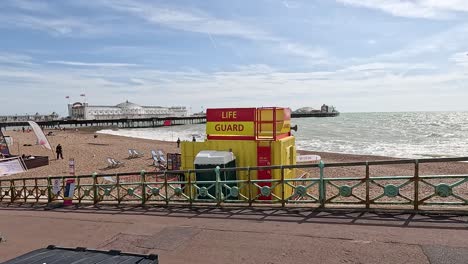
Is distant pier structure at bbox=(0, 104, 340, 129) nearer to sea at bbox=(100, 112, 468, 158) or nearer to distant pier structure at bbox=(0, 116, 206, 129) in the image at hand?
distant pier structure at bbox=(0, 116, 206, 129)

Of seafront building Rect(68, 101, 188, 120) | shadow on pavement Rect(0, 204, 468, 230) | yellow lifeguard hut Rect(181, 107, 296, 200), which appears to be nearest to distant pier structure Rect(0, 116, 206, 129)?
seafront building Rect(68, 101, 188, 120)

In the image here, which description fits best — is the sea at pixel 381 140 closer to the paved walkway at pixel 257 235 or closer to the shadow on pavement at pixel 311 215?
the shadow on pavement at pixel 311 215

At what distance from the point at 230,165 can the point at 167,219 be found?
3944mm

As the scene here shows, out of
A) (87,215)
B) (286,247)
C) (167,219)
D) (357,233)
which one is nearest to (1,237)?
(87,215)

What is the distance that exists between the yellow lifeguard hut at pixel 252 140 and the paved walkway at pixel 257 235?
373cm

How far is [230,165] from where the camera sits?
1151 cm

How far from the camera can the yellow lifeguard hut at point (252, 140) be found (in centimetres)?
1170

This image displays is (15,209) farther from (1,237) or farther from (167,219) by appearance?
(167,219)

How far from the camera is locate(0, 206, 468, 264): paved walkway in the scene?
214 inches

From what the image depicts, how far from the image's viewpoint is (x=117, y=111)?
143250mm

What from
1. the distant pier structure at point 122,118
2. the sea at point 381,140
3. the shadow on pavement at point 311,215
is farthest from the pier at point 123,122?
the shadow on pavement at point 311,215

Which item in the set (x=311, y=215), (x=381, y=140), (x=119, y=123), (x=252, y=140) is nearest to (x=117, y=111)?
(x=119, y=123)

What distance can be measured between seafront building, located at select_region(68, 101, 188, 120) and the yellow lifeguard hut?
126 m

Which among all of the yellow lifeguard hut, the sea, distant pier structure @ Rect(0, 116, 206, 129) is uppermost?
the yellow lifeguard hut
